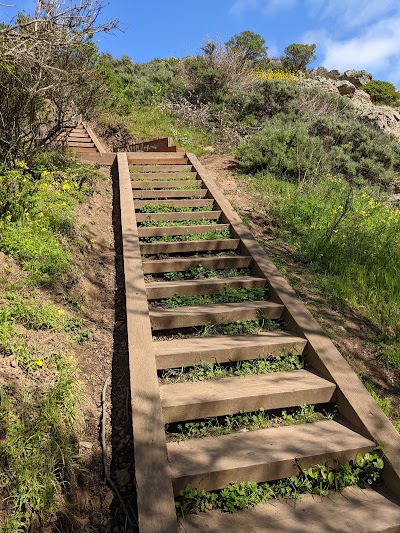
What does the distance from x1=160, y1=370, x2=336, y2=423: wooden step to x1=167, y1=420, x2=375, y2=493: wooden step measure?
0.62 ft

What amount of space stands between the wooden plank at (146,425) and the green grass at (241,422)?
245 mm

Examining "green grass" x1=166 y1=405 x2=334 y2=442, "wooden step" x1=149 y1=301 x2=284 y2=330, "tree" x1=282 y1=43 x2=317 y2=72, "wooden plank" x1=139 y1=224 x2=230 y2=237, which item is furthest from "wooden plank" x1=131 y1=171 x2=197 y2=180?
"tree" x1=282 y1=43 x2=317 y2=72

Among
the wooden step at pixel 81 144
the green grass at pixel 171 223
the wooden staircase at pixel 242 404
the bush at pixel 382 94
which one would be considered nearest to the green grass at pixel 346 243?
the wooden staircase at pixel 242 404

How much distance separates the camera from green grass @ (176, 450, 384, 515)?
2525 millimetres

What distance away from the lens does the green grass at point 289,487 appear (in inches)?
99.4

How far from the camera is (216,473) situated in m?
2.58

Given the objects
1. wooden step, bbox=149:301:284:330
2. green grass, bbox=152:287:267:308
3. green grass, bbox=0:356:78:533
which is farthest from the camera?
green grass, bbox=152:287:267:308

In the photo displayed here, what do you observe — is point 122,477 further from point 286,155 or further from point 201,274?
point 286,155

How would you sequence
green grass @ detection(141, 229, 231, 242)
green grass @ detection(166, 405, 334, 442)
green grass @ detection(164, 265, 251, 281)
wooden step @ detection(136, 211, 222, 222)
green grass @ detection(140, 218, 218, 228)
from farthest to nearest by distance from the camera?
wooden step @ detection(136, 211, 222, 222)
green grass @ detection(140, 218, 218, 228)
green grass @ detection(141, 229, 231, 242)
green grass @ detection(164, 265, 251, 281)
green grass @ detection(166, 405, 334, 442)

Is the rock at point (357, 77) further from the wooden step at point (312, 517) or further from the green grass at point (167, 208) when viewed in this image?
the wooden step at point (312, 517)

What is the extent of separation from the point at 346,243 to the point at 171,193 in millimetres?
2917

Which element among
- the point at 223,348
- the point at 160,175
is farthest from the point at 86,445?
the point at 160,175

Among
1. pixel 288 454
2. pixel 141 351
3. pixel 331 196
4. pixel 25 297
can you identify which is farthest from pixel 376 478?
→ pixel 331 196

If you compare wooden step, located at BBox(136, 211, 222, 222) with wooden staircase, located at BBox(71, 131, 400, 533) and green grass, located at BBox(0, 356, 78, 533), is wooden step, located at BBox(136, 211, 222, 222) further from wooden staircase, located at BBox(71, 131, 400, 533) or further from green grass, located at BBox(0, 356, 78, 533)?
green grass, located at BBox(0, 356, 78, 533)
